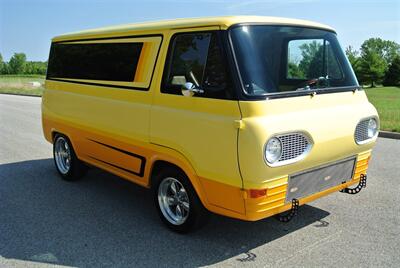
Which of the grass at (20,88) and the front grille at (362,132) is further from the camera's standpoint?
the grass at (20,88)

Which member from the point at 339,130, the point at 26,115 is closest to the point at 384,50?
the point at 26,115

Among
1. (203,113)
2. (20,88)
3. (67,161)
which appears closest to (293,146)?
(203,113)

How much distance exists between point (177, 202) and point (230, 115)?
1394 mm

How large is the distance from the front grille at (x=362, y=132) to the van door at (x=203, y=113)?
1.52m

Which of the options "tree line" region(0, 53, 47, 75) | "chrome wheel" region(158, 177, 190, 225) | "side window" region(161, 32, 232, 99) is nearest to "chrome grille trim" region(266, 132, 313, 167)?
"side window" region(161, 32, 232, 99)

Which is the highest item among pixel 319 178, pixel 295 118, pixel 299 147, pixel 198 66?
pixel 198 66

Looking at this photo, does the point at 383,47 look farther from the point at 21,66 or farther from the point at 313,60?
the point at 313,60

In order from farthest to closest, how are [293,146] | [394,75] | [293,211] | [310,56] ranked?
[394,75] < [310,56] < [293,211] < [293,146]

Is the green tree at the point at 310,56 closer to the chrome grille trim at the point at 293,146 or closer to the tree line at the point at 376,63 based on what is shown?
the chrome grille trim at the point at 293,146

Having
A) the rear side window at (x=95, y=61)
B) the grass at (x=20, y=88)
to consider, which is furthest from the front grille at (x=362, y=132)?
the grass at (x=20, y=88)

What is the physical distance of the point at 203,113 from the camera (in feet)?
12.7

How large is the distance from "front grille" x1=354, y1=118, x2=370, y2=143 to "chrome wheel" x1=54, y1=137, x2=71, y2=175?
4.38 meters

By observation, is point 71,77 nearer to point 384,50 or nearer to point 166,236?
point 166,236

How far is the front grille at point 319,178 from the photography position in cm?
382
